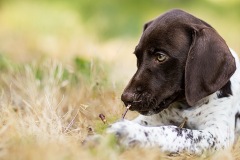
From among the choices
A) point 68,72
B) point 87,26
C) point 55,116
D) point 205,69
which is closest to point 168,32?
point 205,69

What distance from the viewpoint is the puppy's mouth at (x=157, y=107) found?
5.16 m

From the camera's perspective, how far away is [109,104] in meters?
6.16

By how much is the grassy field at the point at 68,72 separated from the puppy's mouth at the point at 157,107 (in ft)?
1.14

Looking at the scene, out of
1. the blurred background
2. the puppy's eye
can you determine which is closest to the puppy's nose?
the puppy's eye

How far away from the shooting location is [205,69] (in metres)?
5.13

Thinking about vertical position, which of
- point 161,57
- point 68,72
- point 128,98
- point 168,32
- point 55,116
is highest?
point 168,32

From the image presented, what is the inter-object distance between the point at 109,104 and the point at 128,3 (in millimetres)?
9797

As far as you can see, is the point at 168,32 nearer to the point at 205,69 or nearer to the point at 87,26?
the point at 205,69

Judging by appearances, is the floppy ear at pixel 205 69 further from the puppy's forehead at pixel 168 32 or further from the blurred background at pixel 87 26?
the blurred background at pixel 87 26

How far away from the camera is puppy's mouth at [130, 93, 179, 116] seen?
5157 mm

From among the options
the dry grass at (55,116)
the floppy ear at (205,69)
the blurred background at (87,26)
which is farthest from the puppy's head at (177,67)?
the blurred background at (87,26)

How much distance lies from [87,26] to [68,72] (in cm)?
566

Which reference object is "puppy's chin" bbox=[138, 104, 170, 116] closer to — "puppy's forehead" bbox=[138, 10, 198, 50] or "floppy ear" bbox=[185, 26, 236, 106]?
"floppy ear" bbox=[185, 26, 236, 106]

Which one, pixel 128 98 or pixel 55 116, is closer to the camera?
pixel 128 98
